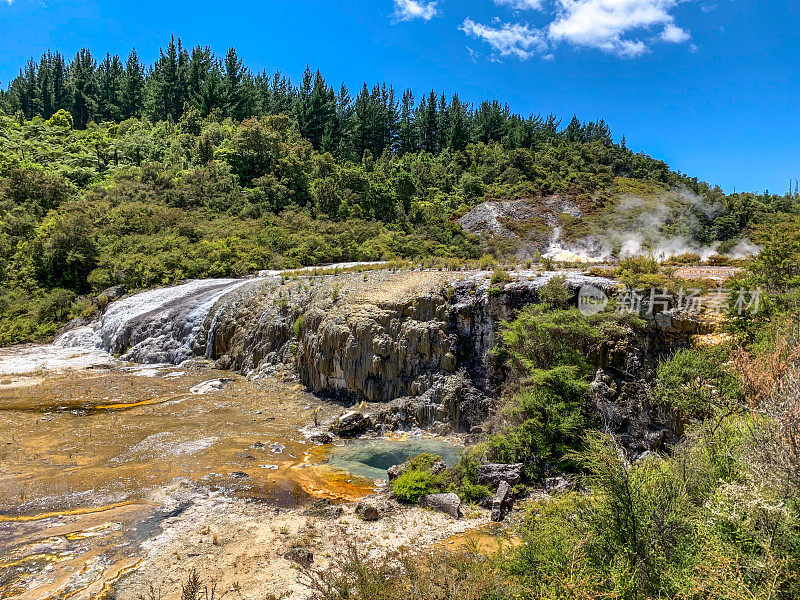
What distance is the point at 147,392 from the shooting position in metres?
19.3

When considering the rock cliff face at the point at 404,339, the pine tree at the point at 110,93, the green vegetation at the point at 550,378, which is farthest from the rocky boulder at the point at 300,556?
the pine tree at the point at 110,93

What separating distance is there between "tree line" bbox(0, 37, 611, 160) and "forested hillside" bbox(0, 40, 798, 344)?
0.89 ft

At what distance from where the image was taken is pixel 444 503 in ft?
35.2

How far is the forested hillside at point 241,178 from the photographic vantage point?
32469mm

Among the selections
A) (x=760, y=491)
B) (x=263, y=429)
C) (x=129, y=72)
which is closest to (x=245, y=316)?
(x=263, y=429)

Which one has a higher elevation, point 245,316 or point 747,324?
point 747,324

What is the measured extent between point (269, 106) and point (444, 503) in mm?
66032

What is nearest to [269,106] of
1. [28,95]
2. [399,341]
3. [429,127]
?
[429,127]

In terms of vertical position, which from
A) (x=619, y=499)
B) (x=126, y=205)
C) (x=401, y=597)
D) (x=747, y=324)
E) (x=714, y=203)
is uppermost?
(x=714, y=203)

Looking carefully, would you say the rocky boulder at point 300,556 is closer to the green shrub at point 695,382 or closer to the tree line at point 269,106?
the green shrub at point 695,382

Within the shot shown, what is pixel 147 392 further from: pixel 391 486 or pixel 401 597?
pixel 401 597

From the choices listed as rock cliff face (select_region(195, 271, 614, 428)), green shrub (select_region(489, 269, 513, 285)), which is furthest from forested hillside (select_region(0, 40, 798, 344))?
green shrub (select_region(489, 269, 513, 285))

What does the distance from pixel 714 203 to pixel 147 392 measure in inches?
1955

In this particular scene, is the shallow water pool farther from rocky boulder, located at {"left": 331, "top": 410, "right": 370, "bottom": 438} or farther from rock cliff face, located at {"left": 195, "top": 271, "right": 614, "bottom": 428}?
rock cliff face, located at {"left": 195, "top": 271, "right": 614, "bottom": 428}
